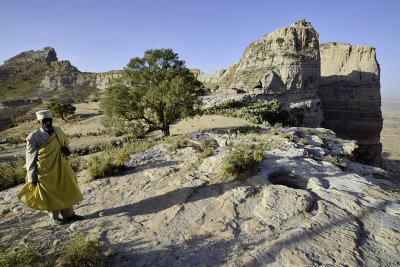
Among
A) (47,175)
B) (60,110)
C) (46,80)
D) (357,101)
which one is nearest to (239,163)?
(47,175)

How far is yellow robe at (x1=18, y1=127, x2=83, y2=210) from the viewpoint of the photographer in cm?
306

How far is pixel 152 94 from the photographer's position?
397 inches

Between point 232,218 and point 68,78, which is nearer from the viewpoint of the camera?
point 232,218

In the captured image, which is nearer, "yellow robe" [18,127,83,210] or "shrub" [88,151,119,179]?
"yellow robe" [18,127,83,210]

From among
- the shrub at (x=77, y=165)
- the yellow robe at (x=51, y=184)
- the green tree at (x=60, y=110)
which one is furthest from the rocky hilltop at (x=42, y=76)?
the yellow robe at (x=51, y=184)

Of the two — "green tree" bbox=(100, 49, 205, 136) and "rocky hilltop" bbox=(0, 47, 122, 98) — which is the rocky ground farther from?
"rocky hilltop" bbox=(0, 47, 122, 98)

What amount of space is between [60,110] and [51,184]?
29013 millimetres

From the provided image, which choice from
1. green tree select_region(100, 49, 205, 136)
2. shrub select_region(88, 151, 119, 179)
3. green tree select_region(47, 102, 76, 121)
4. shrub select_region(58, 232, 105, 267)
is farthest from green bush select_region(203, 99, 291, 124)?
green tree select_region(47, 102, 76, 121)

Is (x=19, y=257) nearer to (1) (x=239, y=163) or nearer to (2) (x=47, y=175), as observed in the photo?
(2) (x=47, y=175)

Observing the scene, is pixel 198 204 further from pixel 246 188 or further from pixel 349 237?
pixel 349 237

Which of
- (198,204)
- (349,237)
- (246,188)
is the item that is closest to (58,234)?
(198,204)

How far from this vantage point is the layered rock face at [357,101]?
92.0 ft

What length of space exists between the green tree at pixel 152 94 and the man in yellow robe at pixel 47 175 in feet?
22.5

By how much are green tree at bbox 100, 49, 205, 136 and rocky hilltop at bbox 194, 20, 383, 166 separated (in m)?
15.2
